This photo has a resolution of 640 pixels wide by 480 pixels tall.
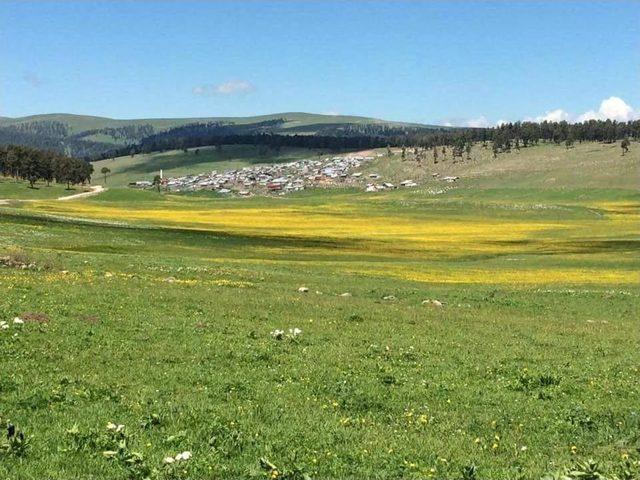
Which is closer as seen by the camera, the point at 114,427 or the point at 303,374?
the point at 114,427

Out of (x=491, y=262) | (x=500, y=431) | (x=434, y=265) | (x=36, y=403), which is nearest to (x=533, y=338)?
(x=500, y=431)

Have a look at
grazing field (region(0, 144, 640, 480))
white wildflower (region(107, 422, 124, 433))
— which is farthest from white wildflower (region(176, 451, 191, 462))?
white wildflower (region(107, 422, 124, 433))

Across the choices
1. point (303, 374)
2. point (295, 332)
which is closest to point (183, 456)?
point (303, 374)

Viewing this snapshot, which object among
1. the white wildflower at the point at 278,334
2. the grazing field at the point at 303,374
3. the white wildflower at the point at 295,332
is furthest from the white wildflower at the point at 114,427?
the white wildflower at the point at 295,332

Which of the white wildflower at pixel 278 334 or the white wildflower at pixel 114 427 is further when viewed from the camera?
the white wildflower at pixel 278 334

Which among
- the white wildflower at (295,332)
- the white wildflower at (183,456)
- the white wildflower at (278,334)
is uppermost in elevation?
Result: the white wildflower at (183,456)

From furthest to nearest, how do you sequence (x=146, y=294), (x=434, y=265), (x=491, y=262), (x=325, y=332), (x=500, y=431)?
1. (x=491, y=262)
2. (x=434, y=265)
3. (x=146, y=294)
4. (x=325, y=332)
5. (x=500, y=431)

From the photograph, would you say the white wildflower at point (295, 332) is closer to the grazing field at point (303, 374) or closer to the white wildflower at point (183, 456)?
the grazing field at point (303, 374)

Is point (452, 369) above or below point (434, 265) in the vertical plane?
above

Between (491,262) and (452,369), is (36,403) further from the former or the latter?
(491,262)

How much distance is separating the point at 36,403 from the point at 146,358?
17.9 feet

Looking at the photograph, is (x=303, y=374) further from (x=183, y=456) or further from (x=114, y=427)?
(x=183, y=456)

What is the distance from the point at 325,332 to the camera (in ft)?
86.8

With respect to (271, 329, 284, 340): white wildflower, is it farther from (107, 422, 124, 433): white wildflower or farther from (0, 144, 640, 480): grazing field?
(107, 422, 124, 433): white wildflower
